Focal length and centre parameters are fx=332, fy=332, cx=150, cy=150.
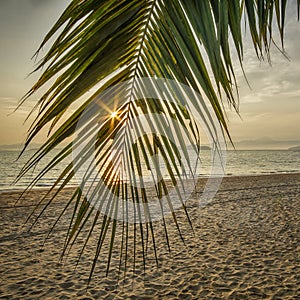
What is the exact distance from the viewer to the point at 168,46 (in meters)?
0.67

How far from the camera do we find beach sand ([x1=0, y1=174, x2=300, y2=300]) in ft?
13.0

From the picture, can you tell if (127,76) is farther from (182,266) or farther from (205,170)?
(205,170)

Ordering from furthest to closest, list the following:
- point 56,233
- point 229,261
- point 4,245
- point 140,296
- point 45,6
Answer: point 56,233
point 4,245
point 229,261
point 140,296
point 45,6

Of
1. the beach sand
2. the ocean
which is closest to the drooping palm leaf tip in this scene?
the ocean

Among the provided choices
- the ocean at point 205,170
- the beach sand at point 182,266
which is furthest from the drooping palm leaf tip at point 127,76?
the beach sand at point 182,266

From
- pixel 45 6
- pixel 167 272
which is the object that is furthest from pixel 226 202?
pixel 45 6

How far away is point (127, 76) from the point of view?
72 cm

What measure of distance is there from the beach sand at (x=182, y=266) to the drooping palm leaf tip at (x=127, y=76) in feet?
10.4

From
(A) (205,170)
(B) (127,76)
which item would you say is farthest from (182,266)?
(A) (205,170)

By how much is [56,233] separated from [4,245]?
1088 millimetres

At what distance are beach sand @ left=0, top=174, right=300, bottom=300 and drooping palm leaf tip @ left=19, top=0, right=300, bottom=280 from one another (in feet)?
10.4

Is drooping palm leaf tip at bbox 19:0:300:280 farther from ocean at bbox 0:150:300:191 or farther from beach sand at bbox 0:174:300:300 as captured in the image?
beach sand at bbox 0:174:300:300

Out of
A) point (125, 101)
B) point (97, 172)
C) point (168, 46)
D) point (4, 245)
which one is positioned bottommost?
point (4, 245)

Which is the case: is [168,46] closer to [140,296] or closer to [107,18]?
[107,18]
